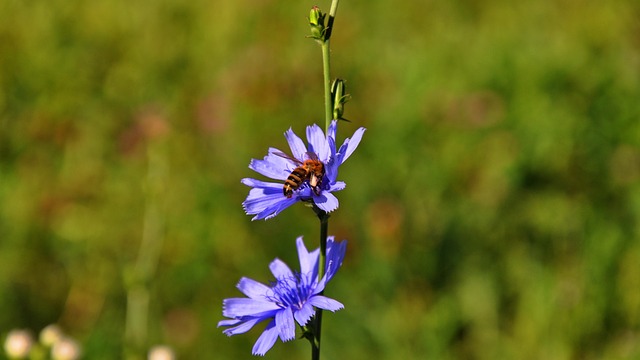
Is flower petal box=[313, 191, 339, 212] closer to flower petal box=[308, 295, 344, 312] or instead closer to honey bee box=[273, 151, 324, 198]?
honey bee box=[273, 151, 324, 198]

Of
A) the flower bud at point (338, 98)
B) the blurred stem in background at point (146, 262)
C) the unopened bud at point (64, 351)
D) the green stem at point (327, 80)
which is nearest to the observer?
the green stem at point (327, 80)

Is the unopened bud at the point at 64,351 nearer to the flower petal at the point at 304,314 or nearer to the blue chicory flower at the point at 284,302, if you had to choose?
the blue chicory flower at the point at 284,302

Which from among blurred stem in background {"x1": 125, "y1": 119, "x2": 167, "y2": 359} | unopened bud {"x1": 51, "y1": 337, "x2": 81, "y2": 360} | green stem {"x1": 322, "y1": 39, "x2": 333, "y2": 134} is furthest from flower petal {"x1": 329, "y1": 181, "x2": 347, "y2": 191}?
blurred stem in background {"x1": 125, "y1": 119, "x2": 167, "y2": 359}

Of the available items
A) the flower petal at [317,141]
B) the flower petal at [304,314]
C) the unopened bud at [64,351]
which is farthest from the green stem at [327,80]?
the unopened bud at [64,351]

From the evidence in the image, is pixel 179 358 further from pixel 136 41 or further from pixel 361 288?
pixel 136 41

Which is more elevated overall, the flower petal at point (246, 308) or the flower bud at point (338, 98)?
the flower bud at point (338, 98)

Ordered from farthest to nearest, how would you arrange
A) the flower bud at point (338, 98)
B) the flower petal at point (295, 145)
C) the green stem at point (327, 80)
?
the flower petal at point (295, 145) < the flower bud at point (338, 98) < the green stem at point (327, 80)

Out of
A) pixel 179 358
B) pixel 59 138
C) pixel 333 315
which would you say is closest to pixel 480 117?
pixel 333 315

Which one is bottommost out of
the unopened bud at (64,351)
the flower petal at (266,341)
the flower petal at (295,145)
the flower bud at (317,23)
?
the unopened bud at (64,351)
